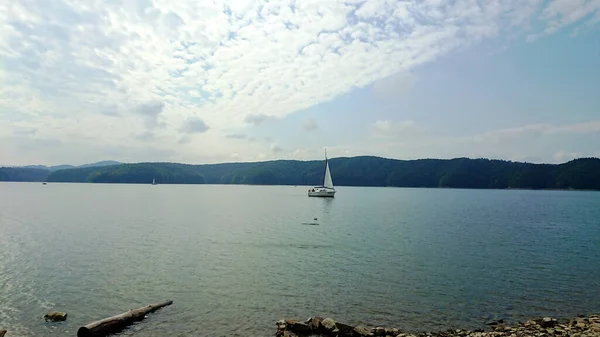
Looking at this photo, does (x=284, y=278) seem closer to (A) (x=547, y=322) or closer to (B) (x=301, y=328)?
(B) (x=301, y=328)

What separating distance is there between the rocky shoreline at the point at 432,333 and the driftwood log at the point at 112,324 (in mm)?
6367

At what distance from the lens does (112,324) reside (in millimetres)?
16984

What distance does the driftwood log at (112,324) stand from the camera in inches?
637

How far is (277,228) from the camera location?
183ft

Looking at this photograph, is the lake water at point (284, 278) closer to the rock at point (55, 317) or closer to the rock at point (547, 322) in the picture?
the rock at point (55, 317)

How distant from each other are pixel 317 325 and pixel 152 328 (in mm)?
7075

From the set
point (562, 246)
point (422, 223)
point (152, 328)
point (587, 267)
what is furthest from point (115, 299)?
point (422, 223)

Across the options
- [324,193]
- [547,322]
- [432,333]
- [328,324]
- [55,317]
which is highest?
[324,193]

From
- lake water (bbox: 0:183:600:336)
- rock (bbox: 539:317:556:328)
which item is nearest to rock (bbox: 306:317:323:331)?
lake water (bbox: 0:183:600:336)

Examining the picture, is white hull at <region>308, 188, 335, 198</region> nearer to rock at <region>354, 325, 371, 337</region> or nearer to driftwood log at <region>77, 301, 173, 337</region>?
driftwood log at <region>77, 301, 173, 337</region>

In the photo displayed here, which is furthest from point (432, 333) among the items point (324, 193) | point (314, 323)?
point (324, 193)

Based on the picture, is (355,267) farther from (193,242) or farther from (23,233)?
(23,233)

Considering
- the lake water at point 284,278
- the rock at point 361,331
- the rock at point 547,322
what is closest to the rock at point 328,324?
the rock at point 361,331

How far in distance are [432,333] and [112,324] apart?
13.5 meters
